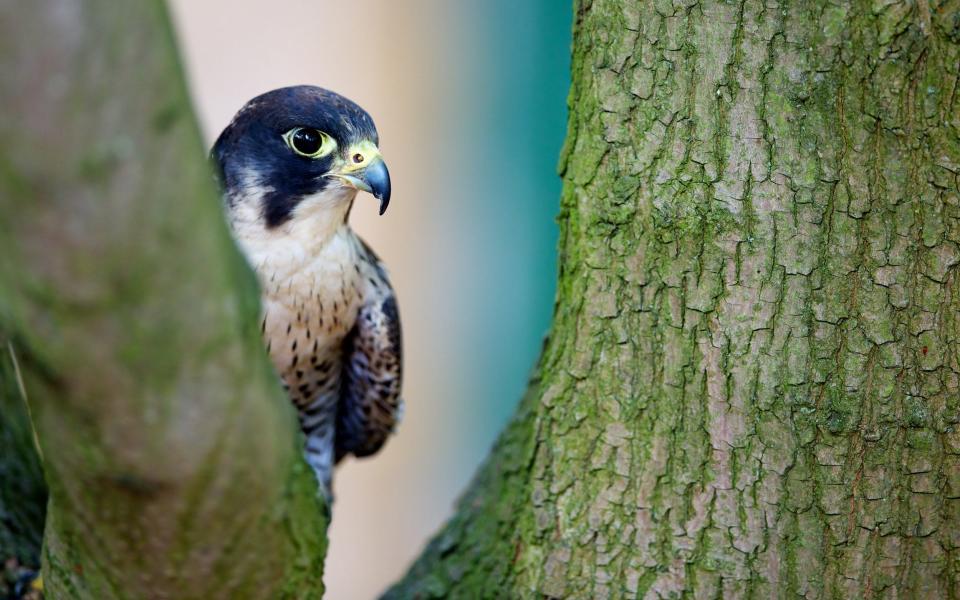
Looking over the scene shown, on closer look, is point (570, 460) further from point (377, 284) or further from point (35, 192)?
point (35, 192)

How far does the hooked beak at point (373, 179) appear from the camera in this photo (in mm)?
2371

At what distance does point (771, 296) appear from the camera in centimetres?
193

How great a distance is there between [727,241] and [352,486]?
458cm

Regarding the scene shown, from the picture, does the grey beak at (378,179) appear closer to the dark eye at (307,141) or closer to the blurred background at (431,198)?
the dark eye at (307,141)

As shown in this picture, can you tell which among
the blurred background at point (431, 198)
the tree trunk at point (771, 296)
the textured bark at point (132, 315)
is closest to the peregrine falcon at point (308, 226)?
the tree trunk at point (771, 296)

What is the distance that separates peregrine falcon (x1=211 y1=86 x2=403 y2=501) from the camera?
7.89ft

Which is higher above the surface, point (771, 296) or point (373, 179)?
point (373, 179)

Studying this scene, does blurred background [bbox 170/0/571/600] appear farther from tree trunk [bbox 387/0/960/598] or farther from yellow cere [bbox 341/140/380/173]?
tree trunk [bbox 387/0/960/598]

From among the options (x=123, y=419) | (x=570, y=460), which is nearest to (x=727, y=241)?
(x=570, y=460)

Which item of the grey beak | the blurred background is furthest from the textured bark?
the blurred background

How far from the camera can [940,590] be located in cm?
196

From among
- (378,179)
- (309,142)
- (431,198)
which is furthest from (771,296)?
(431,198)

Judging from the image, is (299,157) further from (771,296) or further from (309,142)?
(771,296)

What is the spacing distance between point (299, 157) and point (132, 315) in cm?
128
